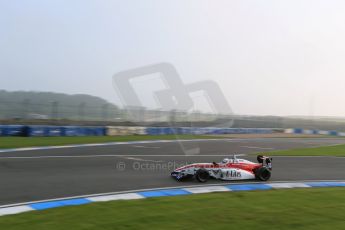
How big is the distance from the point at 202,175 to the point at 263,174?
188 cm

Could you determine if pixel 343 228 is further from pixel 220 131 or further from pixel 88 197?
pixel 220 131

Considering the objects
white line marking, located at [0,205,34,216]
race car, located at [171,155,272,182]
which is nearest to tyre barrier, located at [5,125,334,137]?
race car, located at [171,155,272,182]

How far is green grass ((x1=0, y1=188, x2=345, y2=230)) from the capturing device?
5766mm

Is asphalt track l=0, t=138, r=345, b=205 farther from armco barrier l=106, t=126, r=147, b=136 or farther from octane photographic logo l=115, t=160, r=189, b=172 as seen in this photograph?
armco barrier l=106, t=126, r=147, b=136

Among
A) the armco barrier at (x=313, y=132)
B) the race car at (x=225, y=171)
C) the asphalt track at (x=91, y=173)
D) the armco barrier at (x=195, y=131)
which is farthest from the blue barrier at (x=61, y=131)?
the armco barrier at (x=313, y=132)

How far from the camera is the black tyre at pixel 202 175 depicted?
10.4m

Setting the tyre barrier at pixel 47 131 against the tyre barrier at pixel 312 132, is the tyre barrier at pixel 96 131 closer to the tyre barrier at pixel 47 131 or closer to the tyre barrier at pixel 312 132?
the tyre barrier at pixel 47 131

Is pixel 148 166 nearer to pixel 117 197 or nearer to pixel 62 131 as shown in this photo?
pixel 117 197

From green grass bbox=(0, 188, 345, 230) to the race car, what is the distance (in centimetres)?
215

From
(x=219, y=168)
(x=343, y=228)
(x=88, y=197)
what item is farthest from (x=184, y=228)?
(x=219, y=168)

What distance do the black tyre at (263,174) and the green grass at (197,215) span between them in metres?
2.71

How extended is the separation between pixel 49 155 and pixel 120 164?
12.3 ft

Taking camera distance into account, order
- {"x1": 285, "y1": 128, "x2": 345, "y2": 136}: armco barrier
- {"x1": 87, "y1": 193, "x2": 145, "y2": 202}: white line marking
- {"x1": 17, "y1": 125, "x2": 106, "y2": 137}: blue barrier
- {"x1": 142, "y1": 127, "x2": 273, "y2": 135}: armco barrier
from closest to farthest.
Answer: {"x1": 87, "y1": 193, "x2": 145, "y2": 202}: white line marking, {"x1": 17, "y1": 125, "x2": 106, "y2": 137}: blue barrier, {"x1": 142, "y1": 127, "x2": 273, "y2": 135}: armco barrier, {"x1": 285, "y1": 128, "x2": 345, "y2": 136}: armco barrier

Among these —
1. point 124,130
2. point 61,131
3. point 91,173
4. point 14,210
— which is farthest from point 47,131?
point 14,210
